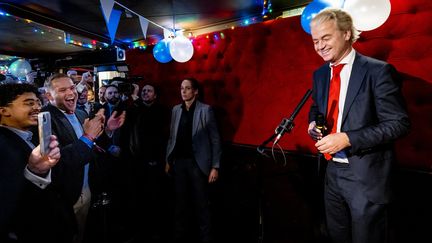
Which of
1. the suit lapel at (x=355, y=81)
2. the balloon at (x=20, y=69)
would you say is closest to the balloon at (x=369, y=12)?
the suit lapel at (x=355, y=81)

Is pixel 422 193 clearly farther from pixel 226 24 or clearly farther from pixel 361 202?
pixel 226 24

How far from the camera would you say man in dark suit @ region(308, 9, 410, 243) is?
139 cm

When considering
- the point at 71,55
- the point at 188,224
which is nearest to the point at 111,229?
the point at 188,224

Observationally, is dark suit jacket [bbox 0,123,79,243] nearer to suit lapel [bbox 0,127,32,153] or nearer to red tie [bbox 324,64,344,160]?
suit lapel [bbox 0,127,32,153]

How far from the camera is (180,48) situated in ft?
11.6

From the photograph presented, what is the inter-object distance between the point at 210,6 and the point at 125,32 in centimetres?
268

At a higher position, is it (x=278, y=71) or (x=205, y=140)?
(x=278, y=71)

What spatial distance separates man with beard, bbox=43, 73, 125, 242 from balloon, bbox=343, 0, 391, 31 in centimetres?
235

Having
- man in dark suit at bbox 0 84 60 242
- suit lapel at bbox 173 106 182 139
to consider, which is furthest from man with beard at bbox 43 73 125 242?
suit lapel at bbox 173 106 182 139

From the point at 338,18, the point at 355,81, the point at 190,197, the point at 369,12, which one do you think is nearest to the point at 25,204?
the point at 190,197

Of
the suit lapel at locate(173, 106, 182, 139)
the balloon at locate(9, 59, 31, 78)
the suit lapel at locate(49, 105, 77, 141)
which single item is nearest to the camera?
the suit lapel at locate(49, 105, 77, 141)

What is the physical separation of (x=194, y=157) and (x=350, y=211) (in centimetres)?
196

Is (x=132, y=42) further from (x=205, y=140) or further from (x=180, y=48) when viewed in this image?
(x=205, y=140)

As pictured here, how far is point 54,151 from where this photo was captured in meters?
1.42
